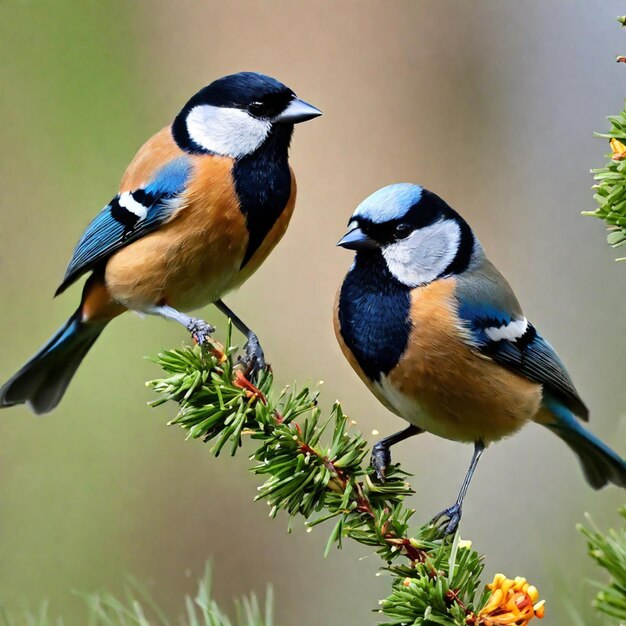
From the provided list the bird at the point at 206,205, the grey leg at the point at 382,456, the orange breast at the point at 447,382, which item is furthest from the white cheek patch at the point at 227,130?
the grey leg at the point at 382,456

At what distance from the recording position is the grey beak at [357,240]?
1.13m

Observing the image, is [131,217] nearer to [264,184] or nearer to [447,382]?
[264,184]

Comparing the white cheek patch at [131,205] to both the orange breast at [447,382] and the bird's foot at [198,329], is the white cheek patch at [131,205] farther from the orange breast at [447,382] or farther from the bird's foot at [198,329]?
the orange breast at [447,382]

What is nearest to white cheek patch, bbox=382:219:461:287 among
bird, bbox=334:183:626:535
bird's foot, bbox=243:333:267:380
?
bird, bbox=334:183:626:535

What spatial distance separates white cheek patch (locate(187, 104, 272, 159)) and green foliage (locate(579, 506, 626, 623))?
0.90 m

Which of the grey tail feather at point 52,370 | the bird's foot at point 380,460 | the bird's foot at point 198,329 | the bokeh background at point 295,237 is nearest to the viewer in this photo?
the bird's foot at point 380,460

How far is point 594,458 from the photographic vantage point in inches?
55.2

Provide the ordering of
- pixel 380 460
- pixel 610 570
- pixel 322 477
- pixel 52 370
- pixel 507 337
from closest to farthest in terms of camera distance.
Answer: pixel 610 570
pixel 322 477
pixel 380 460
pixel 507 337
pixel 52 370

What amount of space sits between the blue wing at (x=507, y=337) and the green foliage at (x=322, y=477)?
0.37m

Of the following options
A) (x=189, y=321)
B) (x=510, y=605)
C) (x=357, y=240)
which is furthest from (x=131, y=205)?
(x=510, y=605)

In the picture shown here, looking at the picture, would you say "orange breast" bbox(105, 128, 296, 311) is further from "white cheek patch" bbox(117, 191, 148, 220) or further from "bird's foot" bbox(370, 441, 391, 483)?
"bird's foot" bbox(370, 441, 391, 483)

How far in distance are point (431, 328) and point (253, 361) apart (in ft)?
0.88

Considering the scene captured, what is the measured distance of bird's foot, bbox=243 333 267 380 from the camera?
0.95 m

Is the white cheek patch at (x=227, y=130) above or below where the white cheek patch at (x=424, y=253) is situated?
above
